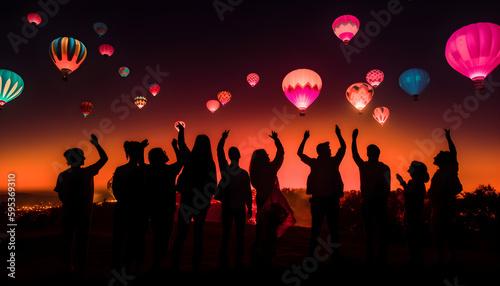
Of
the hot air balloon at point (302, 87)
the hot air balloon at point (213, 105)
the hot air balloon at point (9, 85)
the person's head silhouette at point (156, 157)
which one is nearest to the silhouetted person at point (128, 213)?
the person's head silhouette at point (156, 157)

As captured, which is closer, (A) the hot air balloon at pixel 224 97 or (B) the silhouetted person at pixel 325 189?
(B) the silhouetted person at pixel 325 189

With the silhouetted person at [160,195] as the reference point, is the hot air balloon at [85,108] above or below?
above

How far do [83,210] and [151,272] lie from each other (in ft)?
4.79

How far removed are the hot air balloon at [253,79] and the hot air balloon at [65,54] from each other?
32.9 feet

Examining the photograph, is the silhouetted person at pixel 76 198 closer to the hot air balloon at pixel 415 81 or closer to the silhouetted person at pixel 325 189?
the silhouetted person at pixel 325 189

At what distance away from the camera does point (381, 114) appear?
1677cm

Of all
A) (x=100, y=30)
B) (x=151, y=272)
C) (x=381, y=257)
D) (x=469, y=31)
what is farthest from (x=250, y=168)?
(x=100, y=30)

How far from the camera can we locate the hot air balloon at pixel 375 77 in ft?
52.9

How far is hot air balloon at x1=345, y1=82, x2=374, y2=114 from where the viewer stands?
13.7 meters

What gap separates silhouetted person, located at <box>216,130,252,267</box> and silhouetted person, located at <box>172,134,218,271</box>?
0.22 metres

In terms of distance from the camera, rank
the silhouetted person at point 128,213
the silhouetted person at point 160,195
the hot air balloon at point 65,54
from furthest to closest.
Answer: the hot air balloon at point 65,54 < the silhouetted person at point 160,195 < the silhouetted person at point 128,213

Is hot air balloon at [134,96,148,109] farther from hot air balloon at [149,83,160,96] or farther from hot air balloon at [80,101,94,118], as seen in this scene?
hot air balloon at [80,101,94,118]

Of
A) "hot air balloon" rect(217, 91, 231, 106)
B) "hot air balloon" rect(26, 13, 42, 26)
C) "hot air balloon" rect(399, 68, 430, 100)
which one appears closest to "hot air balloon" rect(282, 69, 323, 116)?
"hot air balloon" rect(399, 68, 430, 100)

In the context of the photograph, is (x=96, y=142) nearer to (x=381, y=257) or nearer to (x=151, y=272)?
(x=151, y=272)
